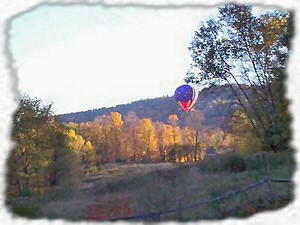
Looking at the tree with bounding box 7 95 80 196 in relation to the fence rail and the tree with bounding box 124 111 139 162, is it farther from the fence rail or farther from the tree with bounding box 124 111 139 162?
the fence rail

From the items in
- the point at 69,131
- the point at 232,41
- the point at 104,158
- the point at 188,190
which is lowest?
the point at 188,190

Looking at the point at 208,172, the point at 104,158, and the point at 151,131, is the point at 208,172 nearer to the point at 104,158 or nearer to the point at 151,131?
the point at 104,158

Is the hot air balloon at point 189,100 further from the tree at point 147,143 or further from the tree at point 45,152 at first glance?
the tree at point 45,152

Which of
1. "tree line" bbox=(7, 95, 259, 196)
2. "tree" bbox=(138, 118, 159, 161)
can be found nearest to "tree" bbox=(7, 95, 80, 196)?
"tree line" bbox=(7, 95, 259, 196)

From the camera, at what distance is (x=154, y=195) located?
7.16ft

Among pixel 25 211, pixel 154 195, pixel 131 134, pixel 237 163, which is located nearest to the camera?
pixel 25 211

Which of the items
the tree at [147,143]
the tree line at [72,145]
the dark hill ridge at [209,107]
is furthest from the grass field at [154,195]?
the dark hill ridge at [209,107]

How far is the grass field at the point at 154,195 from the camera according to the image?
1.59 m

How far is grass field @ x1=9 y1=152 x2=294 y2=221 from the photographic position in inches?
62.4

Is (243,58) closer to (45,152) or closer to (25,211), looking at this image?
(45,152)

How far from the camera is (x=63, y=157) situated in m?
3.28

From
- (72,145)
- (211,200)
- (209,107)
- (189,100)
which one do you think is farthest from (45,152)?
(209,107)

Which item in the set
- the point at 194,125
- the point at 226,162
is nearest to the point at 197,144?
the point at 194,125

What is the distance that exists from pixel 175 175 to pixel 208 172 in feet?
1.31
